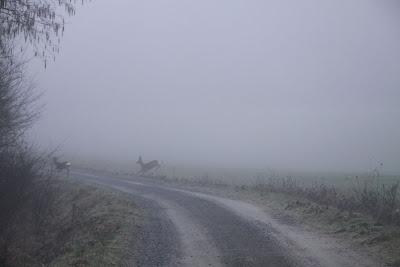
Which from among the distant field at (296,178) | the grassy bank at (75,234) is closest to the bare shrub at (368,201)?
the distant field at (296,178)

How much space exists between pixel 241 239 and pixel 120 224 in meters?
4.85

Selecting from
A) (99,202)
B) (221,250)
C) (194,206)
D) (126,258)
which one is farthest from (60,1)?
(99,202)

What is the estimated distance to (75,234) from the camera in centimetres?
1820

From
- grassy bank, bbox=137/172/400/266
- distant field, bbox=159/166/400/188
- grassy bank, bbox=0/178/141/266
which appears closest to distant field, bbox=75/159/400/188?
distant field, bbox=159/166/400/188

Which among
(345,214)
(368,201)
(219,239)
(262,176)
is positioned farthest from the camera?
(262,176)

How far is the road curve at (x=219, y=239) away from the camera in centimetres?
1262

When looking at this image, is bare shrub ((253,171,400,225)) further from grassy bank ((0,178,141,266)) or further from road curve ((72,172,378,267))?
grassy bank ((0,178,141,266))

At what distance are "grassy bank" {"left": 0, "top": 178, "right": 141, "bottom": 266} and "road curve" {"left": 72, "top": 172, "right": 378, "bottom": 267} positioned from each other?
609 millimetres

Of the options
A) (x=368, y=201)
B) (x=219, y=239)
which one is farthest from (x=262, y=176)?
(x=219, y=239)

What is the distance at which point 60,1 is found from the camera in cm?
1192

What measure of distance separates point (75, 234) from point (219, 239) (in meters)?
5.99

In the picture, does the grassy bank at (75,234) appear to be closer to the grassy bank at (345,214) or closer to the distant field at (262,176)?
the grassy bank at (345,214)

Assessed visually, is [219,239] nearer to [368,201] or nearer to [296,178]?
[368,201]

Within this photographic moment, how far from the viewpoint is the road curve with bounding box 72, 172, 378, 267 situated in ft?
41.4
